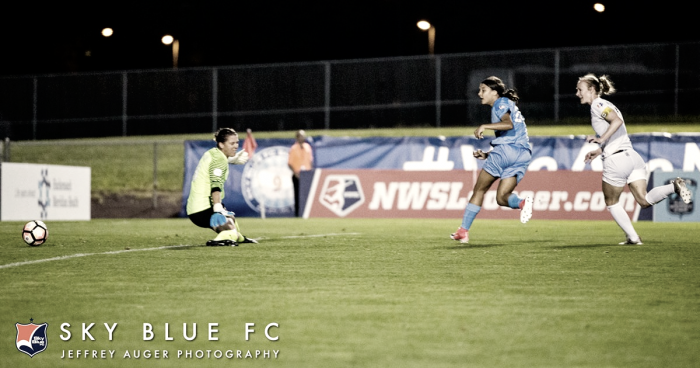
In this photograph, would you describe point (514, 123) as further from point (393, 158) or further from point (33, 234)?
point (393, 158)

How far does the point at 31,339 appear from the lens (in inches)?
209

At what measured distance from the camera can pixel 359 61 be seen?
33156 millimetres

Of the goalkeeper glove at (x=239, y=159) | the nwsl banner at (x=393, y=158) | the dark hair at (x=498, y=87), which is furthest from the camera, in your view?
the nwsl banner at (x=393, y=158)

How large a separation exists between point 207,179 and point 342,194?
→ 10616mm

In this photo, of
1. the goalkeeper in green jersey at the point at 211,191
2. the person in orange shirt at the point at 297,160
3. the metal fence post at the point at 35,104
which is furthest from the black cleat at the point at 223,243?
the metal fence post at the point at 35,104

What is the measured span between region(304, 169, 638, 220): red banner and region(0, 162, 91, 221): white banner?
216 inches

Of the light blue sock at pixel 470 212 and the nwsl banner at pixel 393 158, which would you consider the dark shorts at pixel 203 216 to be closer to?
the light blue sock at pixel 470 212

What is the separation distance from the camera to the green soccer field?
504cm

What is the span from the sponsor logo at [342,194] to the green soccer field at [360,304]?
33.5ft

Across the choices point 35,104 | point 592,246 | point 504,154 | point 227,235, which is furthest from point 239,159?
point 35,104

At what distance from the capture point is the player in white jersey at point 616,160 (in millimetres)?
11852

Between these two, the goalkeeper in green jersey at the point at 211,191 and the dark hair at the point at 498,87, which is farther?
the dark hair at the point at 498,87

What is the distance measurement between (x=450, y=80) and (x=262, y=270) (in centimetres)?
2385

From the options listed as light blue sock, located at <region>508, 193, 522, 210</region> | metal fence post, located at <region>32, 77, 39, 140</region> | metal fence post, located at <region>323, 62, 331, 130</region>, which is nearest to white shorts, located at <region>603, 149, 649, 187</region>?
light blue sock, located at <region>508, 193, 522, 210</region>
